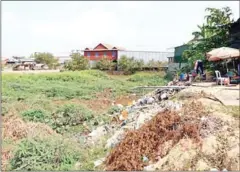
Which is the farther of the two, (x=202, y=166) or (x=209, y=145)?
(x=209, y=145)

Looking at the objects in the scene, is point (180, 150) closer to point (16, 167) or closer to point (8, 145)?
point (16, 167)

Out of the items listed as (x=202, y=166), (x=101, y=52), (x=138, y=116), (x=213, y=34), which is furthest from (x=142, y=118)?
(x=101, y=52)

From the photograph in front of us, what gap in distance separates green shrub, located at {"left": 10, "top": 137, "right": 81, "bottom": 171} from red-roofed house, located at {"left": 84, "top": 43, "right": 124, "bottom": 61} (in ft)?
91.8

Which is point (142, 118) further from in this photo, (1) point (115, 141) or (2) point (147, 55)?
(2) point (147, 55)

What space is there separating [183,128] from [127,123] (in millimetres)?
2279

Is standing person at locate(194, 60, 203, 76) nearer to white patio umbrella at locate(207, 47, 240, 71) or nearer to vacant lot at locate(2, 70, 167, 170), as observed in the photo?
white patio umbrella at locate(207, 47, 240, 71)

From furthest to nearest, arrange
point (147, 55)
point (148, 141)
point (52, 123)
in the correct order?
1. point (147, 55)
2. point (52, 123)
3. point (148, 141)

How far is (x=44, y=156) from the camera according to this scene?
6.88m

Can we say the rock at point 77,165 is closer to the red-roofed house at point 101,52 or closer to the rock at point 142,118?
the rock at point 142,118

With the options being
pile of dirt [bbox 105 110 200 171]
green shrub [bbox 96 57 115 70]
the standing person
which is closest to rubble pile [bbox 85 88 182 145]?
pile of dirt [bbox 105 110 200 171]

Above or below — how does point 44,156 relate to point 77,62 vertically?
below

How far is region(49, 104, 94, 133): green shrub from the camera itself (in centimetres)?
1106

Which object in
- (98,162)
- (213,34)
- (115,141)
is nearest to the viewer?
(98,162)

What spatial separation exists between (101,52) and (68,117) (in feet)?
83.5
